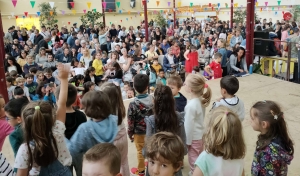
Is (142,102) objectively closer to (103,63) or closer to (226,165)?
(226,165)

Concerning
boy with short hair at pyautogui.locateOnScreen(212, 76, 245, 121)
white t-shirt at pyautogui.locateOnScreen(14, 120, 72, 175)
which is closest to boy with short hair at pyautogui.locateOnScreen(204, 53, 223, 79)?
boy with short hair at pyautogui.locateOnScreen(212, 76, 245, 121)

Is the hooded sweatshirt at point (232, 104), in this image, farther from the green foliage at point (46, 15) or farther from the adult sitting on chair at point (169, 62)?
the green foliage at point (46, 15)

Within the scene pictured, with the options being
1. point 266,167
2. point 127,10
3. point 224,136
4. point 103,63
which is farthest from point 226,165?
point 127,10

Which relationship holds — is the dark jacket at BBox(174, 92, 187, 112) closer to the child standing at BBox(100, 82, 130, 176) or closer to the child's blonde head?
the child standing at BBox(100, 82, 130, 176)

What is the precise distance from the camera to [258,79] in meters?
6.69

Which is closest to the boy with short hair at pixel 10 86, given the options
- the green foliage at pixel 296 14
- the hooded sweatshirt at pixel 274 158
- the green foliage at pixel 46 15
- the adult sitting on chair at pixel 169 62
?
the adult sitting on chair at pixel 169 62

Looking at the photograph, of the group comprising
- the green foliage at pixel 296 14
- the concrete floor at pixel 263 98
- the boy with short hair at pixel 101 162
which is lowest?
the concrete floor at pixel 263 98

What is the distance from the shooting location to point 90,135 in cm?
212

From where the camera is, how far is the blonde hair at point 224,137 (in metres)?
1.68

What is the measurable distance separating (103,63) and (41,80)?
215cm

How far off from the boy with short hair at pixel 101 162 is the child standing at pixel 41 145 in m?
0.44

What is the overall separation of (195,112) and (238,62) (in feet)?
16.3

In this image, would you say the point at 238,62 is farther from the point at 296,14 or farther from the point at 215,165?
the point at 296,14

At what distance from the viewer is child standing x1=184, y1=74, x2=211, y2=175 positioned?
103 inches
